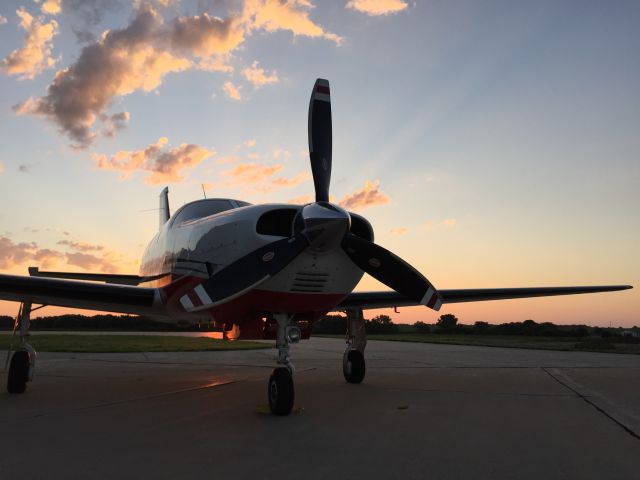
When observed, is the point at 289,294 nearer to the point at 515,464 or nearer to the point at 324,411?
the point at 324,411

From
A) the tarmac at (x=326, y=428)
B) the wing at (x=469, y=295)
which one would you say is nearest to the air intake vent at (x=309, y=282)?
the tarmac at (x=326, y=428)

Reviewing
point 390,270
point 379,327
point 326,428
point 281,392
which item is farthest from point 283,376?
point 379,327

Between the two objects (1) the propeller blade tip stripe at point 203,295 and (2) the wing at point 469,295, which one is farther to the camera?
(2) the wing at point 469,295

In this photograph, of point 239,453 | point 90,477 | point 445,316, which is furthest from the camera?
point 445,316

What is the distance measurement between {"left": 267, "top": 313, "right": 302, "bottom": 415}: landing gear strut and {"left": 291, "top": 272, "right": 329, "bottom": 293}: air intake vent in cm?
73

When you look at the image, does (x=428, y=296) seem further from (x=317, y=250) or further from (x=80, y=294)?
(x=80, y=294)

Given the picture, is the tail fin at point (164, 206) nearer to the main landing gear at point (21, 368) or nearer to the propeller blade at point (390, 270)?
the main landing gear at point (21, 368)

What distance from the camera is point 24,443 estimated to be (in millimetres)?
4949

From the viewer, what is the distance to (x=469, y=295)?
1209 cm

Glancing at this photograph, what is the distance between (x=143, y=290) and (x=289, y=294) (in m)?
3.84

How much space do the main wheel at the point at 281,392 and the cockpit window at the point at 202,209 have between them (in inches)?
144

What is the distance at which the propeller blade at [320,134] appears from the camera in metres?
7.21

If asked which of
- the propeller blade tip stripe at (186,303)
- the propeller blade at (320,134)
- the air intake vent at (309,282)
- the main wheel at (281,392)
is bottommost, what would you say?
the main wheel at (281,392)

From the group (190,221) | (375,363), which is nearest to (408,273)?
(190,221)
